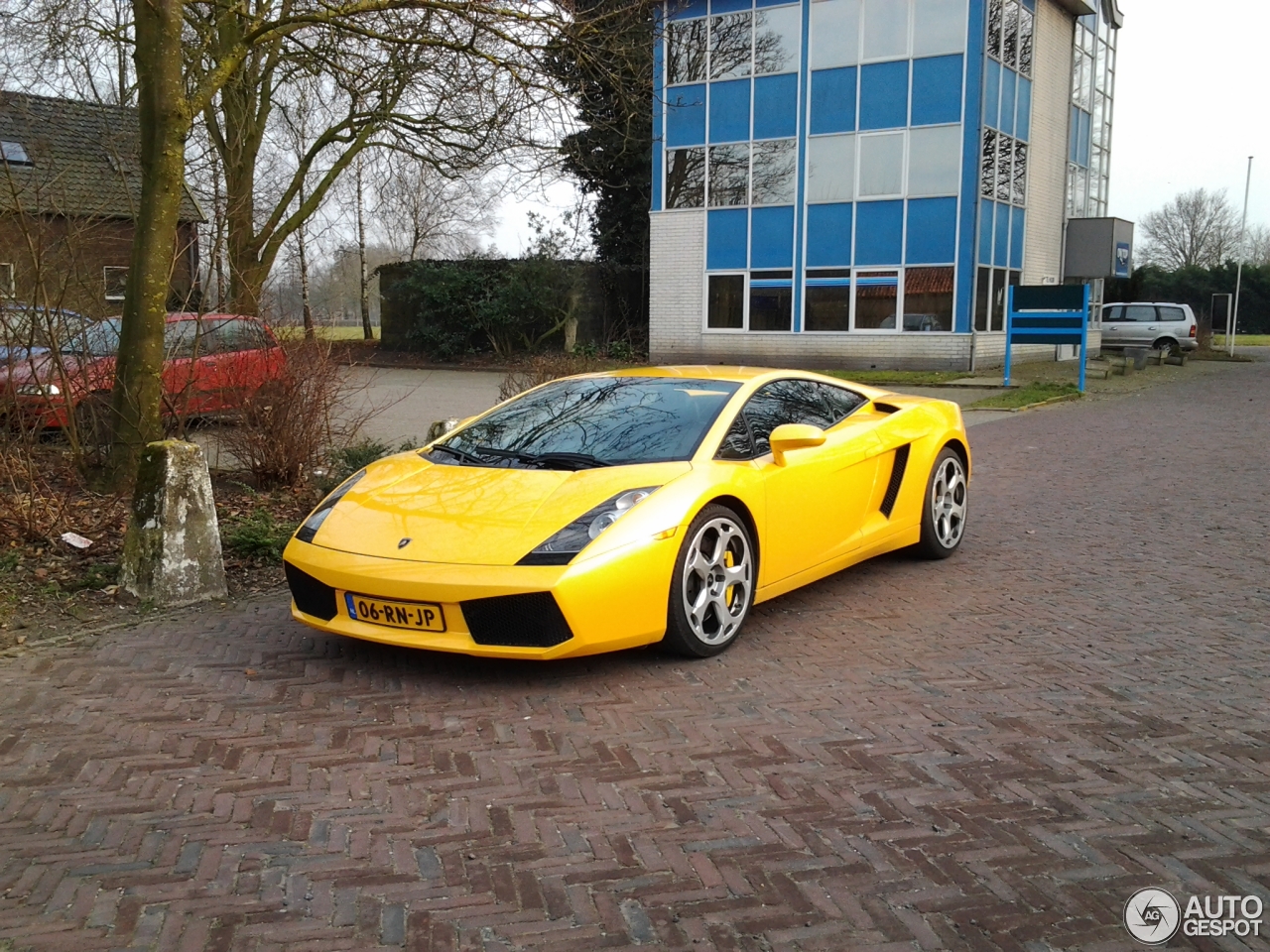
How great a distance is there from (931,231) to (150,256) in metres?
20.3

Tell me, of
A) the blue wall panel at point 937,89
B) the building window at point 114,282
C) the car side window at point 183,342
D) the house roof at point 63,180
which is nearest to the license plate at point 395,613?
the house roof at point 63,180

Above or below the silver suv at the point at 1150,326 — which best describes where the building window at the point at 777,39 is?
above

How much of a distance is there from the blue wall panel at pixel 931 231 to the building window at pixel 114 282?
19.5 metres

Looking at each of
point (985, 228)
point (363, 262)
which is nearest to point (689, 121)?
point (985, 228)

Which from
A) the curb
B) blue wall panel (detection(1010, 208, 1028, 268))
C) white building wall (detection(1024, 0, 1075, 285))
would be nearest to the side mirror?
the curb

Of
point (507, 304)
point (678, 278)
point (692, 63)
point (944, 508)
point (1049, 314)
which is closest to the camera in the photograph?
Answer: point (944, 508)

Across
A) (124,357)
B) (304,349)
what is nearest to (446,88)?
(304,349)

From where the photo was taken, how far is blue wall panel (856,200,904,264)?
25.2 m

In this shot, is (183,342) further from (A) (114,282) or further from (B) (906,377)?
(B) (906,377)

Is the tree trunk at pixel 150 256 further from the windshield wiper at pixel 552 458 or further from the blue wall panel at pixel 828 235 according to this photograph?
the blue wall panel at pixel 828 235

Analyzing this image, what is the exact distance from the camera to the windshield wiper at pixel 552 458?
5.21 metres

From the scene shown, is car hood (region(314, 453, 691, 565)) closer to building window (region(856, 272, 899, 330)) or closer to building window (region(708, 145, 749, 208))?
building window (region(856, 272, 899, 330))

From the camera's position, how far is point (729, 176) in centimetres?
2733

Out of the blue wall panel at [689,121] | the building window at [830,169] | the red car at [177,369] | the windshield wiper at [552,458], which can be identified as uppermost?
the blue wall panel at [689,121]
